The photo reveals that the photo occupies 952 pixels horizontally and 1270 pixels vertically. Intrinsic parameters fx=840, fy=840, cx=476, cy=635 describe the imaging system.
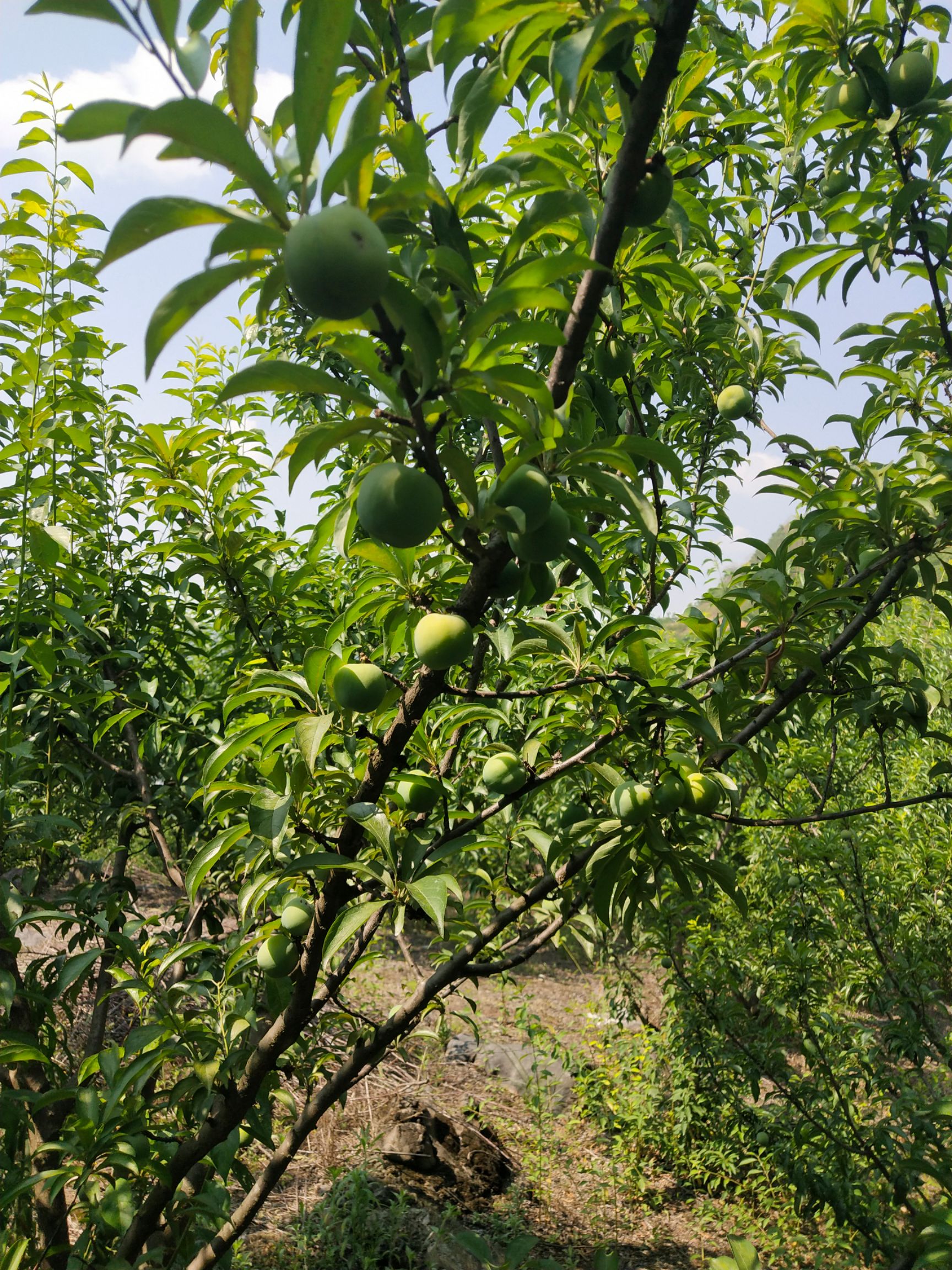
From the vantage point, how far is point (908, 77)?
131cm

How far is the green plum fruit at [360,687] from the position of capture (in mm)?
1087

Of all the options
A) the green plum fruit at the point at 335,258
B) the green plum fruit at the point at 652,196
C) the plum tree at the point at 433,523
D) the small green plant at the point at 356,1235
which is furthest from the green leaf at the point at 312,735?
the small green plant at the point at 356,1235

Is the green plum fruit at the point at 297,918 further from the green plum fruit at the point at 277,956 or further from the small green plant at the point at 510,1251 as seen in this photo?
the small green plant at the point at 510,1251

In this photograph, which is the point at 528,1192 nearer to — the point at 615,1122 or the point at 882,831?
the point at 615,1122

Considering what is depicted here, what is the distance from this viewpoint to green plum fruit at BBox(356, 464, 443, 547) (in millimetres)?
769

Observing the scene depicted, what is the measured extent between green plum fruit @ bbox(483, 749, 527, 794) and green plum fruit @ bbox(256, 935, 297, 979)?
462 millimetres

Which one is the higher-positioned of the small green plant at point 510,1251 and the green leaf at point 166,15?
the green leaf at point 166,15

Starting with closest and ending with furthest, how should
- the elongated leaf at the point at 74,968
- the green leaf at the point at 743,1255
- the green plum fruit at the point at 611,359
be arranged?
the green leaf at the point at 743,1255, the green plum fruit at the point at 611,359, the elongated leaf at the point at 74,968

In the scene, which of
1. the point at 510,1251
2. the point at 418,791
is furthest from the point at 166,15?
the point at 510,1251

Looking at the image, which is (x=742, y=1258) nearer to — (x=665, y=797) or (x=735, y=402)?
(x=665, y=797)

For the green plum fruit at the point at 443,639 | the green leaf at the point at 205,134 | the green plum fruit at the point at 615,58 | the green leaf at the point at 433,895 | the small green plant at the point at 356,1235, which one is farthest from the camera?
the small green plant at the point at 356,1235

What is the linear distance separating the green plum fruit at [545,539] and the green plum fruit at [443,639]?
0.40ft

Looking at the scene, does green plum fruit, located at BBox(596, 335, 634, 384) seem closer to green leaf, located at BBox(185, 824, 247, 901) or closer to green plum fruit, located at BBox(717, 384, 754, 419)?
green plum fruit, located at BBox(717, 384, 754, 419)

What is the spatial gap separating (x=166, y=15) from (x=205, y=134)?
11 centimetres
